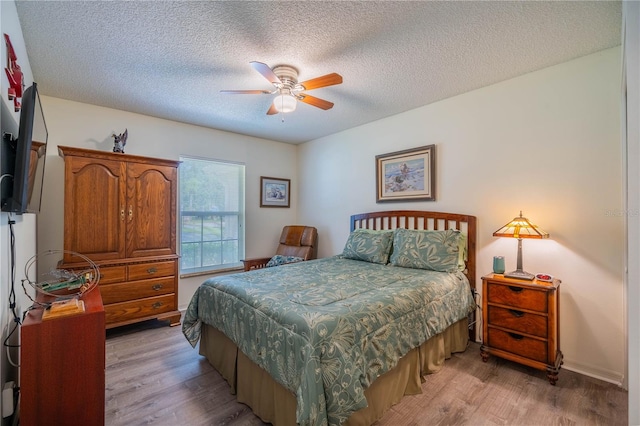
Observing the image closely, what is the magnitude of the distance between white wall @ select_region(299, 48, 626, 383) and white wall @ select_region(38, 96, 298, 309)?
2.43 m

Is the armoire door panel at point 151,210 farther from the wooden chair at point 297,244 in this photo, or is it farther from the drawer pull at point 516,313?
the drawer pull at point 516,313

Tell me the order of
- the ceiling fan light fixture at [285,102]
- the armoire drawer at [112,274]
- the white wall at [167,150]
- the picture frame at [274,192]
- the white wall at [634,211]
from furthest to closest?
the picture frame at [274,192]
the white wall at [167,150]
the armoire drawer at [112,274]
the ceiling fan light fixture at [285,102]
the white wall at [634,211]

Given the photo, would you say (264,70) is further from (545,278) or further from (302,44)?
(545,278)

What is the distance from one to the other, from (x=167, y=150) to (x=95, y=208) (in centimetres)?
117

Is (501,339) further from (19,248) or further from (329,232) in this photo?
(19,248)

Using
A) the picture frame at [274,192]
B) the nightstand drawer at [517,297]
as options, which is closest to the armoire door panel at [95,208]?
the picture frame at [274,192]

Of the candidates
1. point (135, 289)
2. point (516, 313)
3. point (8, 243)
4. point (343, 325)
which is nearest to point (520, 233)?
point (516, 313)

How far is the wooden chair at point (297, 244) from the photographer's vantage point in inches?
166

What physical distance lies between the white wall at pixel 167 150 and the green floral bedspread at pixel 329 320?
1.94 meters

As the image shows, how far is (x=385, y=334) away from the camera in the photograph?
1.71m

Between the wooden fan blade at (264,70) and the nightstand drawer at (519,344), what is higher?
the wooden fan blade at (264,70)

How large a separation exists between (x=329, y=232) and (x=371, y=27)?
2.96 m

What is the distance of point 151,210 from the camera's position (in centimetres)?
316

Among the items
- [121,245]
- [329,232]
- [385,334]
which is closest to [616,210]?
[385,334]
